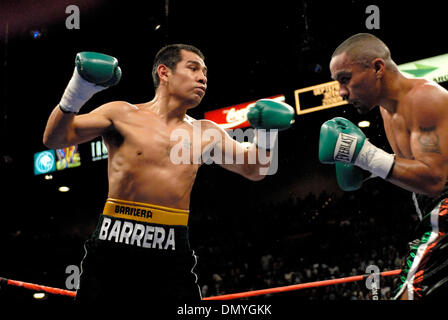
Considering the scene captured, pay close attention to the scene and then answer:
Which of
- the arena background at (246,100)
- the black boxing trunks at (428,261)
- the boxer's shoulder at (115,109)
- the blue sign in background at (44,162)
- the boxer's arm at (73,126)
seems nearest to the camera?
the black boxing trunks at (428,261)

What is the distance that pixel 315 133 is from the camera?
10.8 m

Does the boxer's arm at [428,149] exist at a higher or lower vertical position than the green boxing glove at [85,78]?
lower

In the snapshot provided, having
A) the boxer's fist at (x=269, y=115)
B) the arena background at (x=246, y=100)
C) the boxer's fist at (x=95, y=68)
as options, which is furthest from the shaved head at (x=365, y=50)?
the arena background at (x=246, y=100)

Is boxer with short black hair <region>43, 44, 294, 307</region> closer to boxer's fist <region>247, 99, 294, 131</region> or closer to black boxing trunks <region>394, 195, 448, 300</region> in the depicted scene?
boxer's fist <region>247, 99, 294, 131</region>

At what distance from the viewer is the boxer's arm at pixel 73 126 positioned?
2.17m

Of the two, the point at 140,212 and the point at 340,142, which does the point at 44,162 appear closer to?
the point at 140,212

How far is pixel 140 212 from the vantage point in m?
2.25

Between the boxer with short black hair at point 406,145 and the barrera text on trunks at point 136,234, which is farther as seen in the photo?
the barrera text on trunks at point 136,234

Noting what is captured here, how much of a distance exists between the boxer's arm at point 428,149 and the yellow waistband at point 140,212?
41.9 inches

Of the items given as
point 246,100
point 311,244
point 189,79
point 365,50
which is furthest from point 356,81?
point 246,100

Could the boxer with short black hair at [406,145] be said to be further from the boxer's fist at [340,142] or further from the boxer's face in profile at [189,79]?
the boxer's face in profile at [189,79]

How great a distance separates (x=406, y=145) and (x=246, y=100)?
24.6ft

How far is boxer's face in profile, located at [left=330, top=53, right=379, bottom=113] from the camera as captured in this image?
6.73 feet
